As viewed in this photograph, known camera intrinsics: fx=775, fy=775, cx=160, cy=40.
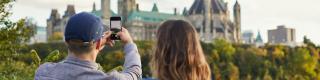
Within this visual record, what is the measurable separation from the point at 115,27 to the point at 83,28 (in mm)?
403

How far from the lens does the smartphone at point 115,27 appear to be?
15.7ft

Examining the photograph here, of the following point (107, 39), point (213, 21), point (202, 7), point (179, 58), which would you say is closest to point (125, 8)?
point (202, 7)

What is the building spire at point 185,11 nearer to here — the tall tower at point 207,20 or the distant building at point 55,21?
the tall tower at point 207,20

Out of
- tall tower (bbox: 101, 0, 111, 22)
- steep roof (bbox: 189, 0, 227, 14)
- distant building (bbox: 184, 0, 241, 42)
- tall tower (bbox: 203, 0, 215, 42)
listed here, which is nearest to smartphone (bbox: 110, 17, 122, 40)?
tall tower (bbox: 101, 0, 111, 22)

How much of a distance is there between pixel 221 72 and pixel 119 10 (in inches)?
1804

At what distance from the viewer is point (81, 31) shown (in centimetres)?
449

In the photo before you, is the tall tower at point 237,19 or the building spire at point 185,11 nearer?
the tall tower at point 237,19

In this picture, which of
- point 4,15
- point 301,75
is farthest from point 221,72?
point 4,15

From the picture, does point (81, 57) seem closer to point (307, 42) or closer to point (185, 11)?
point (307, 42)

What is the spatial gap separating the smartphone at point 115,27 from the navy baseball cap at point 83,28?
26cm

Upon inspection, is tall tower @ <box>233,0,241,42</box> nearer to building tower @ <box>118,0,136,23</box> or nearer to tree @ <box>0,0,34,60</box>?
building tower @ <box>118,0,136,23</box>

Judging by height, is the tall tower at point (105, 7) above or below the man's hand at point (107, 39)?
above

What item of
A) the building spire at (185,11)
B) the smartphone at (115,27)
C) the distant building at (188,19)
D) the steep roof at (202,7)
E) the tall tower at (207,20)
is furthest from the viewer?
the building spire at (185,11)

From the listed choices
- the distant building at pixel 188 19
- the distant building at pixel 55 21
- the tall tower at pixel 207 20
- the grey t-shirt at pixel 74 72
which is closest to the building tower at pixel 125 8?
the distant building at pixel 188 19
